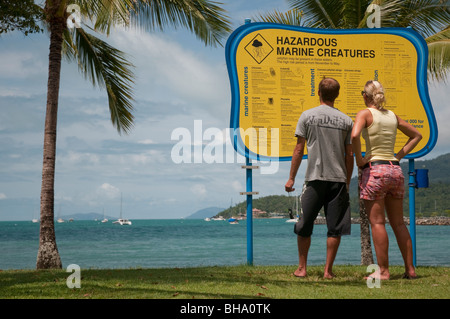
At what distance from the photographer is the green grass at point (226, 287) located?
4.85 meters

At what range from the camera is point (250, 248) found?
27.6ft

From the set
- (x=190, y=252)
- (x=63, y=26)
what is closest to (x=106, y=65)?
(x=63, y=26)

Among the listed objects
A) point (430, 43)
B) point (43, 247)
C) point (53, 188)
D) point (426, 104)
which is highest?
point (430, 43)

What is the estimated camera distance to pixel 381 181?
5543 mm

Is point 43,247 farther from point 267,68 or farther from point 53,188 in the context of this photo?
point 267,68

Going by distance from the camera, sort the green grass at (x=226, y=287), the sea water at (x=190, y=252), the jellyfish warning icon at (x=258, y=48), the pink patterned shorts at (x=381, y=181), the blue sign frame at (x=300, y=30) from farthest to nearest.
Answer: the sea water at (x=190, y=252) < the jellyfish warning icon at (x=258, y=48) < the blue sign frame at (x=300, y=30) < the pink patterned shorts at (x=381, y=181) < the green grass at (x=226, y=287)

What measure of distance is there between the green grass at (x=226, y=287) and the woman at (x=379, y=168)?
62 cm

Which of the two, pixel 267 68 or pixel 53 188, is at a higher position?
pixel 267 68

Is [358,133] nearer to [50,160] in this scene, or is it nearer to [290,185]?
[290,185]

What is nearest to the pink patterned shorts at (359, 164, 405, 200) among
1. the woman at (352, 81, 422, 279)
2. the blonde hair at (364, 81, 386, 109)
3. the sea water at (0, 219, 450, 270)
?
the woman at (352, 81, 422, 279)

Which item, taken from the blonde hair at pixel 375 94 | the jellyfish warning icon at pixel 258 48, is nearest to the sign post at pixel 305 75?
the jellyfish warning icon at pixel 258 48

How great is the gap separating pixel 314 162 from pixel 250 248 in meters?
3.25

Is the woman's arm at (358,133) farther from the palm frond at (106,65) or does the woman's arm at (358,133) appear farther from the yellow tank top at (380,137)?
the palm frond at (106,65)
